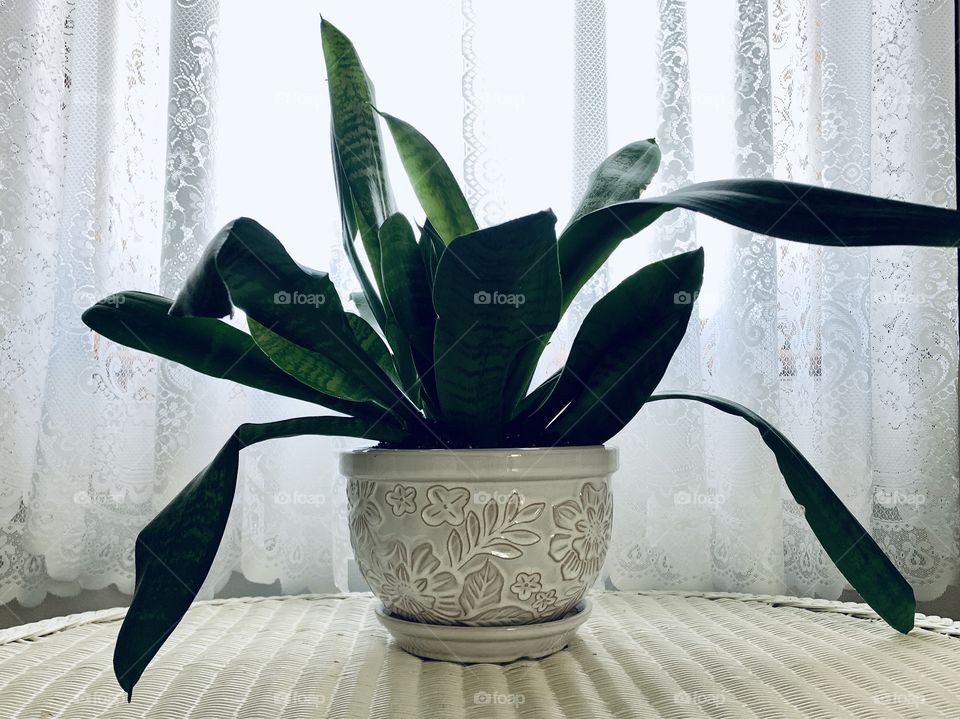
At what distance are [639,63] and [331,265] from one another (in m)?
0.43

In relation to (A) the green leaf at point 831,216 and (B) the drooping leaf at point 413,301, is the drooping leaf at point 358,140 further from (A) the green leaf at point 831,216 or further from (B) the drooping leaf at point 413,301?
(A) the green leaf at point 831,216

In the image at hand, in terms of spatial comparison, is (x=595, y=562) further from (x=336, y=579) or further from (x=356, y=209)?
(x=336, y=579)

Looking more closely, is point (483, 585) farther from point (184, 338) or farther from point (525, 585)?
point (184, 338)

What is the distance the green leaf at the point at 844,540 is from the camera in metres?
0.45

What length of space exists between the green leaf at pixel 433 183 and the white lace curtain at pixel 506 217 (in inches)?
12.2

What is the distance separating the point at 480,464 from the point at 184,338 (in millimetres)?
195

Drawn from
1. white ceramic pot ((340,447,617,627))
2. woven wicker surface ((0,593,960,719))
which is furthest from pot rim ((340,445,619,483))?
woven wicker surface ((0,593,960,719))

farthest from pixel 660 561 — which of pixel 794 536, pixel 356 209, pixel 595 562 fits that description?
pixel 356 209

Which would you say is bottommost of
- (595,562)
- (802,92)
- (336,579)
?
(336,579)

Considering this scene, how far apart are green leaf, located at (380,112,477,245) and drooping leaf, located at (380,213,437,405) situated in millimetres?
A: 71

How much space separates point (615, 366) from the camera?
1.48 ft

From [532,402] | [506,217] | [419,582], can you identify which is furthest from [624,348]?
[506,217]

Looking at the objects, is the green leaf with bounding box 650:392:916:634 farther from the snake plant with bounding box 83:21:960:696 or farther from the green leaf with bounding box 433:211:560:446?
the green leaf with bounding box 433:211:560:446

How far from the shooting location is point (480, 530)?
0.43 meters
